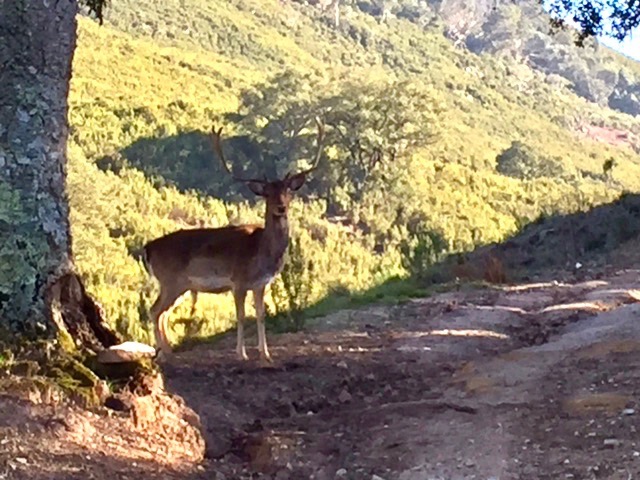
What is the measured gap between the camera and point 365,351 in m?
9.74

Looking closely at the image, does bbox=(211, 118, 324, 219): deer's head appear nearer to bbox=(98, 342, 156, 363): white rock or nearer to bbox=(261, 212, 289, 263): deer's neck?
bbox=(261, 212, 289, 263): deer's neck

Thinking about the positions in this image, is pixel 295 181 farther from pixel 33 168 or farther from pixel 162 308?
pixel 33 168

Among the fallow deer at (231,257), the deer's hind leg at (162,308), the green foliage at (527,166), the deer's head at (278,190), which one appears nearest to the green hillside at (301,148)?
the green foliage at (527,166)

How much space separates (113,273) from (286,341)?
1449 centimetres

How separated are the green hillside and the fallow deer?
1.14m

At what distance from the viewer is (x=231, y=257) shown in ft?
31.4

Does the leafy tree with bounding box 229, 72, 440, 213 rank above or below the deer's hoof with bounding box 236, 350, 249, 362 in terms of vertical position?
above

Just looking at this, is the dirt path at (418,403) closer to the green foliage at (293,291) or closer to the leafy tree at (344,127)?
the green foliage at (293,291)

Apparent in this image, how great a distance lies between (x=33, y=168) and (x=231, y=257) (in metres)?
3.52

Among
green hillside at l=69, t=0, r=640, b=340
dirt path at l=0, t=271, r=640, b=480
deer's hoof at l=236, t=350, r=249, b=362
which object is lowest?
dirt path at l=0, t=271, r=640, b=480

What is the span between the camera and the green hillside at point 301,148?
25.1 meters

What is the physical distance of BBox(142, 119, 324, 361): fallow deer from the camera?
30.6ft

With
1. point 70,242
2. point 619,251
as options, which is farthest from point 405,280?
point 70,242

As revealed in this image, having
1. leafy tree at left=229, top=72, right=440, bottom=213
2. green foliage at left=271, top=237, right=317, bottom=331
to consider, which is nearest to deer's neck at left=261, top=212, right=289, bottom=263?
green foliage at left=271, top=237, right=317, bottom=331
